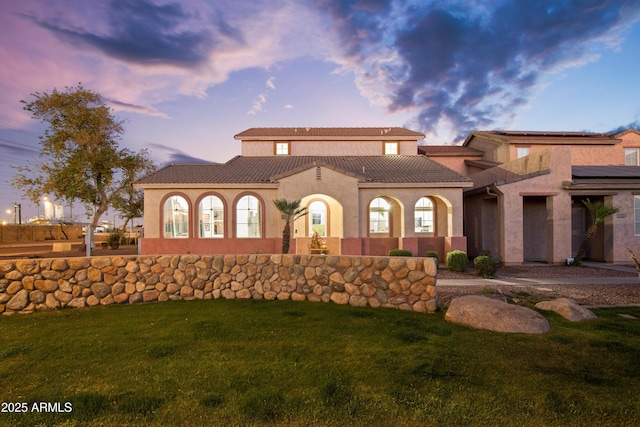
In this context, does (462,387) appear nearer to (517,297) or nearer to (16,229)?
(517,297)

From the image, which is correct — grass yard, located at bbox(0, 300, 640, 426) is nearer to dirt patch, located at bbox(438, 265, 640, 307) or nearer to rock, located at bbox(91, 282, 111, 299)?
rock, located at bbox(91, 282, 111, 299)

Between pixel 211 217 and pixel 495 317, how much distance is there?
14.3 meters

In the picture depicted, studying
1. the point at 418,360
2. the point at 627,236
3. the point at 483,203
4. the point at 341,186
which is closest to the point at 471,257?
the point at 483,203

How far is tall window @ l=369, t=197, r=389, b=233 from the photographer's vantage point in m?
17.7

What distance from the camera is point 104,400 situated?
3.84 metres

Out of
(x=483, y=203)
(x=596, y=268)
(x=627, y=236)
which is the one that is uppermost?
(x=483, y=203)

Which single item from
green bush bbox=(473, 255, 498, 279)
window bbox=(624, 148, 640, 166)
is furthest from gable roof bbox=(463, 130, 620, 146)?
green bush bbox=(473, 255, 498, 279)

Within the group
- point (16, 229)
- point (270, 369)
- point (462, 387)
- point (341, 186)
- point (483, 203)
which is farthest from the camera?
point (16, 229)

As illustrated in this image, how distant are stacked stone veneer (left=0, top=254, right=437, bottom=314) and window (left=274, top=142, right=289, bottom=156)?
15.5 meters

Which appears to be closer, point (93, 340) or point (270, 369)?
point (270, 369)

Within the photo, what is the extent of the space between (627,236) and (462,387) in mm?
18468

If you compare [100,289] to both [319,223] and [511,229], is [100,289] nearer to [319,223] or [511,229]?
[319,223]

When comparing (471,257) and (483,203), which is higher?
(483,203)

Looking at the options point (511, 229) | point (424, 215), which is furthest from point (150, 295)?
point (511, 229)
